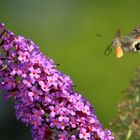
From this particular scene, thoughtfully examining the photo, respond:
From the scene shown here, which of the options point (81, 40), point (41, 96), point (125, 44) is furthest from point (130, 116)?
point (81, 40)

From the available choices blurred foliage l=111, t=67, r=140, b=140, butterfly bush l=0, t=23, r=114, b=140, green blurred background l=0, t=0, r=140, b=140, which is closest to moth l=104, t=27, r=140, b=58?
Answer: blurred foliage l=111, t=67, r=140, b=140

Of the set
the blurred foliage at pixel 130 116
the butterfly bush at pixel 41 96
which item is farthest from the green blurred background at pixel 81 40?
the butterfly bush at pixel 41 96

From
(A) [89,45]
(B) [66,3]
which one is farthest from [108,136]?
(B) [66,3]

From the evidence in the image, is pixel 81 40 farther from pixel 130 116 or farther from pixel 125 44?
pixel 125 44

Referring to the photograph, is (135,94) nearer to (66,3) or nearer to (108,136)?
(108,136)

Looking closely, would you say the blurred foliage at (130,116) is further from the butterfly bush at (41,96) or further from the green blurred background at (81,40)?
the green blurred background at (81,40)
